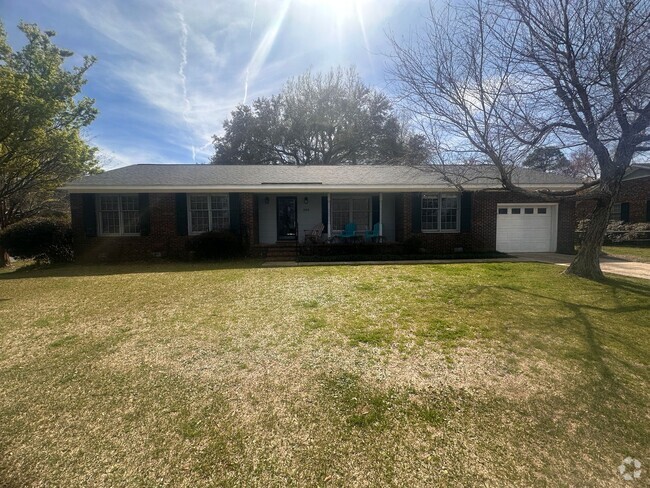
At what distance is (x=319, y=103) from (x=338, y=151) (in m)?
4.33

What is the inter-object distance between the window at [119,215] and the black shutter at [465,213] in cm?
1252

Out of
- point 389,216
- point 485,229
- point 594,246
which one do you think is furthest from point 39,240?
point 594,246

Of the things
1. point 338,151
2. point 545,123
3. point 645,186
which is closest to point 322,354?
point 545,123

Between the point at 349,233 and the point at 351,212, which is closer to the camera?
the point at 349,233

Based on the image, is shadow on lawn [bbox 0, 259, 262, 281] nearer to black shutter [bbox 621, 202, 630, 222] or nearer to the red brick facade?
the red brick facade

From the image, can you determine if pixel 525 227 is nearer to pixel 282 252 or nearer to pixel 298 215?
pixel 298 215

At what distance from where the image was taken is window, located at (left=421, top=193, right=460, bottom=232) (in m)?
12.6

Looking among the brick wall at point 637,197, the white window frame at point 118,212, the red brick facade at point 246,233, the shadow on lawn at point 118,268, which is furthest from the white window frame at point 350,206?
the brick wall at point 637,197

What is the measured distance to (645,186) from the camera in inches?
683

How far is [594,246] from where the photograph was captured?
25.3 feet

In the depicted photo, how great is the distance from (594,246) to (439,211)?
5444 mm

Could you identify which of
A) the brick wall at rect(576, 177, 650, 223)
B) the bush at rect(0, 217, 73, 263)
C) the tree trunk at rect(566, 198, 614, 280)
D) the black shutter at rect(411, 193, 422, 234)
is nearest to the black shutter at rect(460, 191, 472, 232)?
the black shutter at rect(411, 193, 422, 234)

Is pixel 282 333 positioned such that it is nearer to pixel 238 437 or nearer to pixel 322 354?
pixel 322 354

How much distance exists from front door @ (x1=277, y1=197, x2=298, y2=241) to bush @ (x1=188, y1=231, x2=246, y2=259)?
2.47 meters
